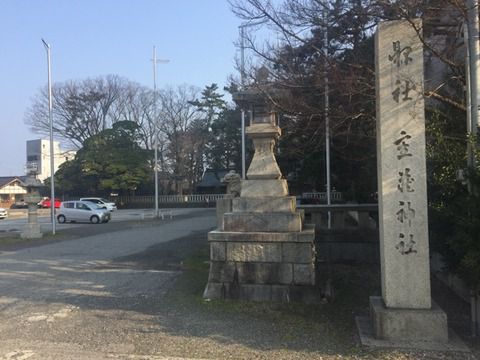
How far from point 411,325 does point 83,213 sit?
30.8 metres

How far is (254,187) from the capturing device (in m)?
8.71

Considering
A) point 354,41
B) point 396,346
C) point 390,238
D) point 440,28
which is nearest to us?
point 396,346

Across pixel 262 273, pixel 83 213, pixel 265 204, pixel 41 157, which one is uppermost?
pixel 41 157

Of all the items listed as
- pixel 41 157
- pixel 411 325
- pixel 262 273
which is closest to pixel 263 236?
pixel 262 273

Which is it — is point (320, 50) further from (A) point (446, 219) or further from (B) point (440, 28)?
(A) point (446, 219)

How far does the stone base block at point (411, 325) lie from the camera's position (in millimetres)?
5535

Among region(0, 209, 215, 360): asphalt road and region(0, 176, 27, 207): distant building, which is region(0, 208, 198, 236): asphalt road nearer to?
region(0, 209, 215, 360): asphalt road

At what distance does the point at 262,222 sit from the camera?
26.7ft

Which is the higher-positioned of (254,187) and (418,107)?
(418,107)

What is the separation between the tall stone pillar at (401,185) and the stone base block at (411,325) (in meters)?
0.01

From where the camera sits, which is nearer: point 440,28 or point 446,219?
point 446,219

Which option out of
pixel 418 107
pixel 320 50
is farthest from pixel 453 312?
pixel 320 50

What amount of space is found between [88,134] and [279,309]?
54.2 metres

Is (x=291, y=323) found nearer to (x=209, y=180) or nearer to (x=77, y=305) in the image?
(x=77, y=305)
